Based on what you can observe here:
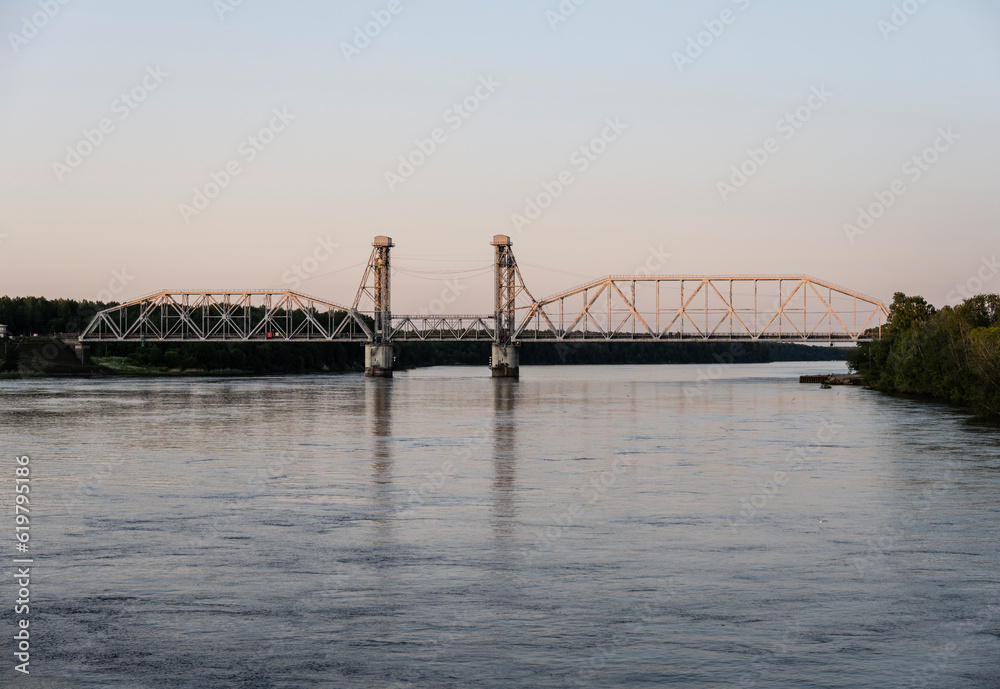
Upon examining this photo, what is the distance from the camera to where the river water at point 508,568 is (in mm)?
13555

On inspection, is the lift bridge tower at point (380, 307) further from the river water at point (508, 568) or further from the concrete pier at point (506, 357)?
the river water at point (508, 568)

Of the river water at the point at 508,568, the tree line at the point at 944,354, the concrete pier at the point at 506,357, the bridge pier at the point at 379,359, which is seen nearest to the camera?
the river water at the point at 508,568

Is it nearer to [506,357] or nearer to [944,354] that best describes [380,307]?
[506,357]

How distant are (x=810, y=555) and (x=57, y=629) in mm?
13106

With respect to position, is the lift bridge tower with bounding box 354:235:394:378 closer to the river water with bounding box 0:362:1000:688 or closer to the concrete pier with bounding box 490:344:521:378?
the concrete pier with bounding box 490:344:521:378

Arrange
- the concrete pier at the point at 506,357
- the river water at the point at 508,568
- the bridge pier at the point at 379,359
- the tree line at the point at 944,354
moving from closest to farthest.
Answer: the river water at the point at 508,568, the tree line at the point at 944,354, the bridge pier at the point at 379,359, the concrete pier at the point at 506,357

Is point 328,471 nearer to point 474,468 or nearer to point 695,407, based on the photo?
point 474,468

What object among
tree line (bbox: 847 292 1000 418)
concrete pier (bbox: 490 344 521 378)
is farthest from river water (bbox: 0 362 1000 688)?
concrete pier (bbox: 490 344 521 378)

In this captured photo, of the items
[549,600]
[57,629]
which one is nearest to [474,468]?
[549,600]

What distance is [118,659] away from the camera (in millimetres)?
13609

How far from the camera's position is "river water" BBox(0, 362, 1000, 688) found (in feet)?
44.5

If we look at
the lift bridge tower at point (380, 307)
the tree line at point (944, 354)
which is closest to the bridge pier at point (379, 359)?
the lift bridge tower at point (380, 307)

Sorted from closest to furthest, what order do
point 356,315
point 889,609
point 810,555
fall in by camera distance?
point 889,609, point 810,555, point 356,315

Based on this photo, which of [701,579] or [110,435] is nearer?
[701,579]
